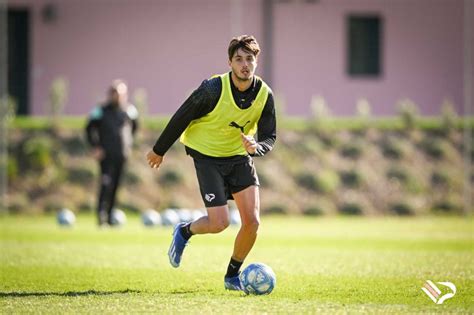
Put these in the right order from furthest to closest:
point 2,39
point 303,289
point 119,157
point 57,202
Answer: point 2,39, point 57,202, point 119,157, point 303,289

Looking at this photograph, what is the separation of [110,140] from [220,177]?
10647 millimetres

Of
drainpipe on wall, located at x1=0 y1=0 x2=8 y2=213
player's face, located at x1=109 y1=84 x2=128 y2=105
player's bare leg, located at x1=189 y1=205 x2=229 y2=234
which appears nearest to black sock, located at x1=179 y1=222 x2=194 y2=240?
player's bare leg, located at x1=189 y1=205 x2=229 y2=234

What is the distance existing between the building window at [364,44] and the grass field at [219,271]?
10.3 meters

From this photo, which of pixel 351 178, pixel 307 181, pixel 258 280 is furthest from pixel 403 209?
pixel 258 280

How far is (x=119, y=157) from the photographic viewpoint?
786 inches

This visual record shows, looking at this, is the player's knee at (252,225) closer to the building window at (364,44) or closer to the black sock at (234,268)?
the black sock at (234,268)

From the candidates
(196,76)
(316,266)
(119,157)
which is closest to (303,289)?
(316,266)

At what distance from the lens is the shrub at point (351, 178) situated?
89.2 feet

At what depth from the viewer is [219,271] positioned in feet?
36.8

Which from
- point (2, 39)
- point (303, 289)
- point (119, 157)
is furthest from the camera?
point (2, 39)

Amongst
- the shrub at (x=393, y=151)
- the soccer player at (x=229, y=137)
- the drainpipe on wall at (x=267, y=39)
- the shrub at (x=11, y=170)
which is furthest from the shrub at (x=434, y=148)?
the soccer player at (x=229, y=137)

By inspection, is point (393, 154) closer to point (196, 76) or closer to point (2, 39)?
point (196, 76)

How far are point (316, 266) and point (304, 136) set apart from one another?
1661cm

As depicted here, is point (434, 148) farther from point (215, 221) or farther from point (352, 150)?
point (215, 221)
